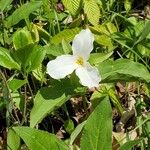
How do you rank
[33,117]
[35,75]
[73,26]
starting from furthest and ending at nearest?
[73,26] < [35,75] < [33,117]

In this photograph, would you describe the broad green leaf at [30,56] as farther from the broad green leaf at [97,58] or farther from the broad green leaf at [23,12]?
the broad green leaf at [23,12]

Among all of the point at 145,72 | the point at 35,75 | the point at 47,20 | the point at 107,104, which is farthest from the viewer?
the point at 47,20

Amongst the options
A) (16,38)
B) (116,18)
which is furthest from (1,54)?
(116,18)

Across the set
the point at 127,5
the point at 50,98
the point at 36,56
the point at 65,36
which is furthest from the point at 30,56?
the point at 127,5

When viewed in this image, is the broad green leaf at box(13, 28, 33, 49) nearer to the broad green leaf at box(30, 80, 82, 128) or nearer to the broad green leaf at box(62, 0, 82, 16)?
the broad green leaf at box(30, 80, 82, 128)

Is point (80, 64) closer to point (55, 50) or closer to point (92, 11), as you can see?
point (55, 50)

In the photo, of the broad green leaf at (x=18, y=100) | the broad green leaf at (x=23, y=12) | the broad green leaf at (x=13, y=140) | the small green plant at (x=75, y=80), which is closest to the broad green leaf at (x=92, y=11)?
the small green plant at (x=75, y=80)

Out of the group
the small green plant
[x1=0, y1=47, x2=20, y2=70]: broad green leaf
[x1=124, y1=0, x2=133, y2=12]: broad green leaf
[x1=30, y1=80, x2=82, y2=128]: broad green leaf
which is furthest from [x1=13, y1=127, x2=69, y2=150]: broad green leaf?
[x1=124, y1=0, x2=133, y2=12]: broad green leaf

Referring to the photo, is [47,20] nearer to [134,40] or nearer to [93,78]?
[134,40]
